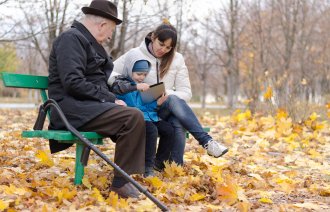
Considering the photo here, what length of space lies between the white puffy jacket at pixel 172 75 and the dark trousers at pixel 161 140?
306mm

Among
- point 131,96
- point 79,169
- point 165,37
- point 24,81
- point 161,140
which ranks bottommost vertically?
point 79,169

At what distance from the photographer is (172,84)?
471 cm

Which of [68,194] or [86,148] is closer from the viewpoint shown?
[68,194]

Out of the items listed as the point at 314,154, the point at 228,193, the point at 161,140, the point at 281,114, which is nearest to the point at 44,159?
the point at 161,140

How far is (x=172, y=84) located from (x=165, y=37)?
56 centimetres

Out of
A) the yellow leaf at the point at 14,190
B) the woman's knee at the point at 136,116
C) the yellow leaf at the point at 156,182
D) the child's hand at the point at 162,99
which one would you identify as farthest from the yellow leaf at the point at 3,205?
the child's hand at the point at 162,99

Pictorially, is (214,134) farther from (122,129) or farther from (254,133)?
(122,129)

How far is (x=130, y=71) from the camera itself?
4.42 meters

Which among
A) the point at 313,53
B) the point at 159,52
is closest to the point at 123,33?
the point at 159,52

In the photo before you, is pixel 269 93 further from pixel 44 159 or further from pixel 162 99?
pixel 44 159

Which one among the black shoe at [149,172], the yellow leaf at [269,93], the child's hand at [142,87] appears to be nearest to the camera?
the child's hand at [142,87]

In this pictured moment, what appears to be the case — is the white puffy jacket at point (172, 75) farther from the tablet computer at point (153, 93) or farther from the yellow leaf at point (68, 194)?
the yellow leaf at point (68, 194)

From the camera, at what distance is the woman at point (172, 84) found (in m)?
4.34

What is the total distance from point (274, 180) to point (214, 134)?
3.82m
